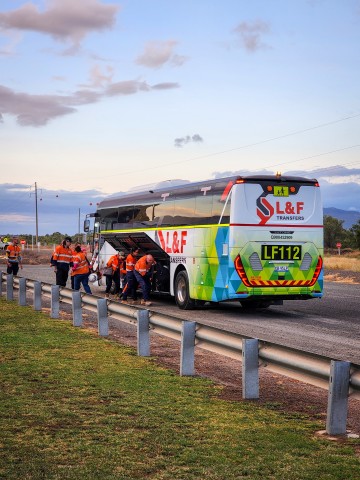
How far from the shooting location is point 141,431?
8.15 metres

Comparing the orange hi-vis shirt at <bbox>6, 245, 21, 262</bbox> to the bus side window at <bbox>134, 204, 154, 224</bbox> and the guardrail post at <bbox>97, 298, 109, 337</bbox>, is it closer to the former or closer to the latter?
the bus side window at <bbox>134, 204, 154, 224</bbox>

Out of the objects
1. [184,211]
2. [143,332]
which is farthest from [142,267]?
[143,332]

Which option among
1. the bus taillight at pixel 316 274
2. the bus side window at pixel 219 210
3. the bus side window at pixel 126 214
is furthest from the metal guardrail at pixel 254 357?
the bus side window at pixel 126 214

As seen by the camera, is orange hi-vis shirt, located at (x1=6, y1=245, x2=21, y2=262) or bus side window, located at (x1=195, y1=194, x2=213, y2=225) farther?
orange hi-vis shirt, located at (x1=6, y1=245, x2=21, y2=262)

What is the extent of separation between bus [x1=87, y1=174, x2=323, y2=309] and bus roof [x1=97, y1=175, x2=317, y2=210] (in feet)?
0.10

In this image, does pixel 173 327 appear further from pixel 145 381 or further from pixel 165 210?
pixel 165 210

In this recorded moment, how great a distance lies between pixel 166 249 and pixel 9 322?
24.5 feet

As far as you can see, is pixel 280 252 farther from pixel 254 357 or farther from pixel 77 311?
pixel 254 357

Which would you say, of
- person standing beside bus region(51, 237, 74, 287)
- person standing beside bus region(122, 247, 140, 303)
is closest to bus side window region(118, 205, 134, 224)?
person standing beside bus region(51, 237, 74, 287)

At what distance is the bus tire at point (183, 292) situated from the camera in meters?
24.1

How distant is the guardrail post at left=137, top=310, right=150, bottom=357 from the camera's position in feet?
44.1

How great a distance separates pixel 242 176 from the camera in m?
21.2

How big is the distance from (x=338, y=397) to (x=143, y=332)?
221 inches

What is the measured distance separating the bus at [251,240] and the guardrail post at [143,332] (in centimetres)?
802
